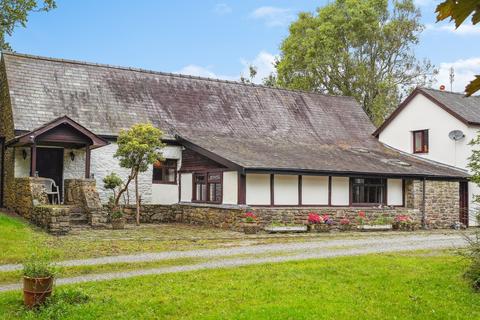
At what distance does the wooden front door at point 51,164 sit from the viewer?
2148 centimetres

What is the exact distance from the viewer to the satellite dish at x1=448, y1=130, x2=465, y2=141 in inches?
992

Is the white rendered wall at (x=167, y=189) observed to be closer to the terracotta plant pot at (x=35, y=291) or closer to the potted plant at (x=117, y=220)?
the potted plant at (x=117, y=220)

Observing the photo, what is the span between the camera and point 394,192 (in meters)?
23.6

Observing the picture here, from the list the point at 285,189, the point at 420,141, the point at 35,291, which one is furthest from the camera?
the point at 420,141

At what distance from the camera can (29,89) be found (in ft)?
73.7

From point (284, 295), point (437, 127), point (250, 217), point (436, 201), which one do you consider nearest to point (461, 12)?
point (284, 295)

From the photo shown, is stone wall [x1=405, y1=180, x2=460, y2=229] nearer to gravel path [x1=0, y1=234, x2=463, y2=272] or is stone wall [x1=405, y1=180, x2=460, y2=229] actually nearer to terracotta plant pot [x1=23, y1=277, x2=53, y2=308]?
gravel path [x1=0, y1=234, x2=463, y2=272]

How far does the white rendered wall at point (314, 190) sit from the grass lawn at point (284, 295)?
10168 millimetres

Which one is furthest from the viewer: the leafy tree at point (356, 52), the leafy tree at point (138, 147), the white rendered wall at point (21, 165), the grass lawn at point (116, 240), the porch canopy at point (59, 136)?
Result: the leafy tree at point (356, 52)

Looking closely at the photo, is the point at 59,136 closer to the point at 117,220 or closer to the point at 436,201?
the point at 117,220

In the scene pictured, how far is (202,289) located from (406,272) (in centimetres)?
429

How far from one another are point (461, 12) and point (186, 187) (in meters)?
21.5

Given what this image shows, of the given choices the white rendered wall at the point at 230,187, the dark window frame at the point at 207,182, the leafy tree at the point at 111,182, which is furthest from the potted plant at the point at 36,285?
the dark window frame at the point at 207,182

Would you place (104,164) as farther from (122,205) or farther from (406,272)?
(406,272)
